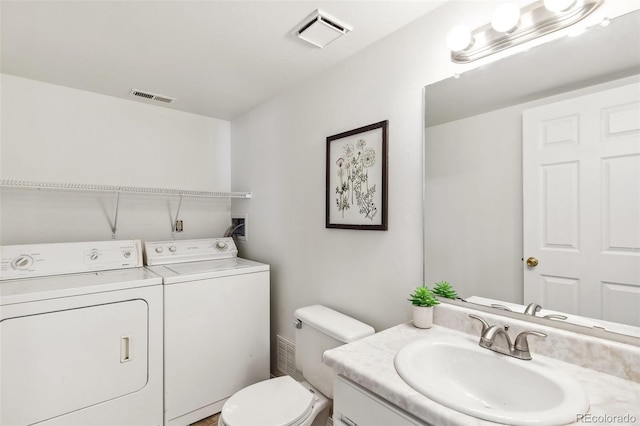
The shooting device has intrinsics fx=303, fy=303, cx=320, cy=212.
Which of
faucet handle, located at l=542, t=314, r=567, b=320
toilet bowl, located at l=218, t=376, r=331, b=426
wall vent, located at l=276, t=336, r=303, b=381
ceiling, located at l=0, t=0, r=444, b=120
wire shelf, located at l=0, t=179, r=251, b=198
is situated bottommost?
wall vent, located at l=276, t=336, r=303, b=381

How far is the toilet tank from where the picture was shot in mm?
1538

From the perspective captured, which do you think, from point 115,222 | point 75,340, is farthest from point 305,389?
point 115,222

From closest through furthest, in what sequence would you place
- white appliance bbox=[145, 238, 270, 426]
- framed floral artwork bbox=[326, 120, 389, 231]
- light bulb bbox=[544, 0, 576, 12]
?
1. light bulb bbox=[544, 0, 576, 12]
2. framed floral artwork bbox=[326, 120, 389, 231]
3. white appliance bbox=[145, 238, 270, 426]

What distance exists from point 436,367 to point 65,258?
7.42 feet

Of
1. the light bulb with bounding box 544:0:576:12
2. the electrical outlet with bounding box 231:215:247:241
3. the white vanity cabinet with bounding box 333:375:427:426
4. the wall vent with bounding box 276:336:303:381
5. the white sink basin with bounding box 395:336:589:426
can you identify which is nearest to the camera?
the white sink basin with bounding box 395:336:589:426

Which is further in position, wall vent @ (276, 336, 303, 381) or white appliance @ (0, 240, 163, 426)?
wall vent @ (276, 336, 303, 381)

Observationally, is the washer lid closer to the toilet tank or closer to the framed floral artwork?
the toilet tank

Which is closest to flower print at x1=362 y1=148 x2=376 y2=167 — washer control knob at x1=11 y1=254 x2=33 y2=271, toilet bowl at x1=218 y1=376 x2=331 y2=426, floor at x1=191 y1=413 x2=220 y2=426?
toilet bowl at x1=218 y1=376 x2=331 y2=426

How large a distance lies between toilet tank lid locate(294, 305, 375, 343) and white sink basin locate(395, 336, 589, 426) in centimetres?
42

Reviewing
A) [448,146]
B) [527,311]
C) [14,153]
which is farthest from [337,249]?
[14,153]

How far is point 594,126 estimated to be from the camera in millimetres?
980

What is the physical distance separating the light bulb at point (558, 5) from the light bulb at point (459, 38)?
0.25m

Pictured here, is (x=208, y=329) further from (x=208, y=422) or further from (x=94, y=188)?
(x=94, y=188)

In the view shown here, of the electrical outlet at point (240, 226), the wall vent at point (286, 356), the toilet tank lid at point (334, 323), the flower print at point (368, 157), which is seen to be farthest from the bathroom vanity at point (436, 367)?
the electrical outlet at point (240, 226)
